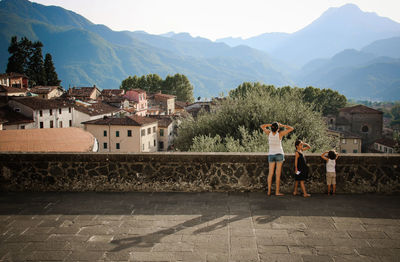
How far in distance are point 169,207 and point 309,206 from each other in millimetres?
2623

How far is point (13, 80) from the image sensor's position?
73000 millimetres

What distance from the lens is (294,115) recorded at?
626 inches

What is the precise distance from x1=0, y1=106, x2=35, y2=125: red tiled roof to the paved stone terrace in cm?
4412

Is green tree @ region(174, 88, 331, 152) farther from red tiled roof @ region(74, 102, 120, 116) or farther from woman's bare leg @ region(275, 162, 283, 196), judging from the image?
red tiled roof @ region(74, 102, 120, 116)

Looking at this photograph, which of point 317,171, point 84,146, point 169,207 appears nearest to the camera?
point 169,207

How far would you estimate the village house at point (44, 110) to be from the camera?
49188 millimetres

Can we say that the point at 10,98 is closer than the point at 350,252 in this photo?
No

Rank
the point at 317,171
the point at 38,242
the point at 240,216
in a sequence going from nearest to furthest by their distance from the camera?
the point at 38,242
the point at 240,216
the point at 317,171

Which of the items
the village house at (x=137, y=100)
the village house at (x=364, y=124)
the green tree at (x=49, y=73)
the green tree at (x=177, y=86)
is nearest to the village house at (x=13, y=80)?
the green tree at (x=49, y=73)

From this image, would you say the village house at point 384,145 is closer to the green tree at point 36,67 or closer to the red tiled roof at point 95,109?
the red tiled roof at point 95,109

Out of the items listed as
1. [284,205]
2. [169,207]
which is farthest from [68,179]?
[284,205]

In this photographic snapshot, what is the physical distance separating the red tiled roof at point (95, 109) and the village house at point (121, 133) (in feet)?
24.2

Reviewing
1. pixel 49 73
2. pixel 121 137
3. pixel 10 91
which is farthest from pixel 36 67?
pixel 121 137

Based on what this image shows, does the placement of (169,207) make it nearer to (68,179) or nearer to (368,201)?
(68,179)
